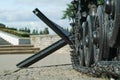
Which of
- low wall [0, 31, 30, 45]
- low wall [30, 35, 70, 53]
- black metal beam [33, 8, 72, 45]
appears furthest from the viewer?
low wall [0, 31, 30, 45]

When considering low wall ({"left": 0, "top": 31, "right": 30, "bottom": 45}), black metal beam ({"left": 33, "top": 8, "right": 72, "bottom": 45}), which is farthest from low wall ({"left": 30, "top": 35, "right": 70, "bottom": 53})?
black metal beam ({"left": 33, "top": 8, "right": 72, "bottom": 45})

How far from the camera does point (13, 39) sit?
3769 cm

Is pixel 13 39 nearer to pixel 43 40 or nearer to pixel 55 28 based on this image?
pixel 43 40

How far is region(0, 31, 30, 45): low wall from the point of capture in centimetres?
→ 3583

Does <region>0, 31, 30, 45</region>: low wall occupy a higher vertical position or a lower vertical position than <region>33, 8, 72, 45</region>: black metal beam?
lower

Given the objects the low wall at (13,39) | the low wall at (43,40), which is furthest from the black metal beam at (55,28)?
the low wall at (13,39)

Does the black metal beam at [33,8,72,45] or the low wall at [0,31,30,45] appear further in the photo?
the low wall at [0,31,30,45]

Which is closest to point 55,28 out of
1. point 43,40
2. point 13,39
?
point 43,40

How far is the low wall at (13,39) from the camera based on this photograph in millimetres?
35831

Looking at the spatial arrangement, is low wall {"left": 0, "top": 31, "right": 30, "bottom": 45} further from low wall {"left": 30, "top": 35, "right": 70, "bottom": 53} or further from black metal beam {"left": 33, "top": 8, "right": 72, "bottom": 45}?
black metal beam {"left": 33, "top": 8, "right": 72, "bottom": 45}

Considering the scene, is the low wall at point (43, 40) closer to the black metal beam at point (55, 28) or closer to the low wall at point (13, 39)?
the low wall at point (13, 39)

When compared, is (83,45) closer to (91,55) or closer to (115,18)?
(91,55)

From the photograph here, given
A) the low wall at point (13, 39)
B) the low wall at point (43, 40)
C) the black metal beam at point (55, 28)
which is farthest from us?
the low wall at point (13, 39)

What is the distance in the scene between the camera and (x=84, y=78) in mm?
9305
